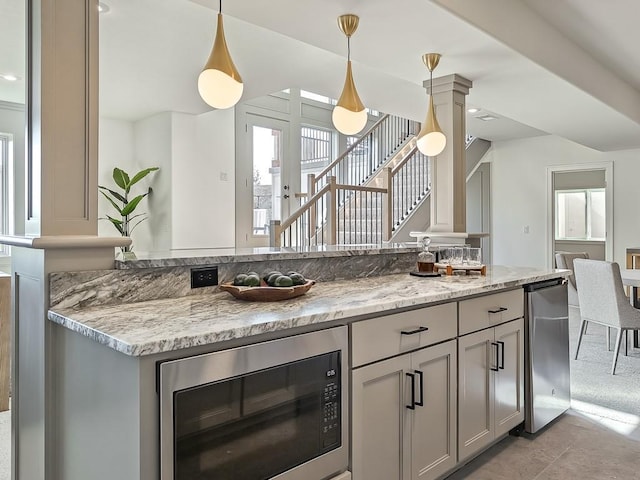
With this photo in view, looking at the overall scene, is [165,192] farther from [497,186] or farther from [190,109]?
[497,186]

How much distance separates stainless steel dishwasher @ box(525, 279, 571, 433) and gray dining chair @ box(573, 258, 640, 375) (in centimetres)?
102

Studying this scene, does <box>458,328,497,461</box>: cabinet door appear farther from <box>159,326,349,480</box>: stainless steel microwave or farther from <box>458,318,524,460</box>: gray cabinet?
<box>159,326,349,480</box>: stainless steel microwave

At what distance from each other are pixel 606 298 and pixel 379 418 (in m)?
2.93

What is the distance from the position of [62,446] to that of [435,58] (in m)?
3.04

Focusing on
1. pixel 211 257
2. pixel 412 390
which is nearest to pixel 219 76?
pixel 211 257

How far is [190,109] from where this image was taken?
5.48 meters

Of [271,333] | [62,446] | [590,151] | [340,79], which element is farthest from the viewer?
[590,151]

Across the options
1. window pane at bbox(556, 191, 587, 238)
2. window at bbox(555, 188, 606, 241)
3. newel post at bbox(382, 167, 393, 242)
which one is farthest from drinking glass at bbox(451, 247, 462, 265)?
window pane at bbox(556, 191, 587, 238)

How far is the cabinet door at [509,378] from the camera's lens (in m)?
2.48

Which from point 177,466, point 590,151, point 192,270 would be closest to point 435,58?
point 192,270

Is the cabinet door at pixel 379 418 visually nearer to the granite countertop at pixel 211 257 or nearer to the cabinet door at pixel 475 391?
the cabinet door at pixel 475 391

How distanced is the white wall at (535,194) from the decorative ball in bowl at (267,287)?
656 centimetres

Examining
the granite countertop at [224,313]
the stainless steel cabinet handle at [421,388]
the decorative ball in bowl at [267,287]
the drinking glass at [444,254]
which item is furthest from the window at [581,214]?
the decorative ball in bowl at [267,287]

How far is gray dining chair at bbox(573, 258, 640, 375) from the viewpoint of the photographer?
148 inches
